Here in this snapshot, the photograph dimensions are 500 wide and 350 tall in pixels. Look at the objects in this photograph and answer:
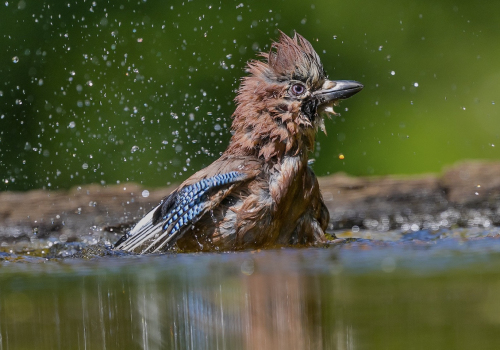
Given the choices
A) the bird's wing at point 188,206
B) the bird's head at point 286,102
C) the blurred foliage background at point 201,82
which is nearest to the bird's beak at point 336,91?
the bird's head at point 286,102

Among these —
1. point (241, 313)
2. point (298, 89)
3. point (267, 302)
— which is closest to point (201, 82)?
point (298, 89)

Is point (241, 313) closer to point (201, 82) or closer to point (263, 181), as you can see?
point (263, 181)

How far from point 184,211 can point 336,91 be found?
106 centimetres

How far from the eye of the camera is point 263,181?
4.11 m

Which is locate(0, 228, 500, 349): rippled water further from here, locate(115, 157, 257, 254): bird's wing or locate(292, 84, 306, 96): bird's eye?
locate(292, 84, 306, 96): bird's eye

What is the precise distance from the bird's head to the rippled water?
95 centimetres

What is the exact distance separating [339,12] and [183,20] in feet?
4.68

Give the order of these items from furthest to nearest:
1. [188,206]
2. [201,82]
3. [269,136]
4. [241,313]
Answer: [201,82] → [269,136] → [188,206] → [241,313]

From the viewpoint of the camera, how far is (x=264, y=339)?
6.05 ft

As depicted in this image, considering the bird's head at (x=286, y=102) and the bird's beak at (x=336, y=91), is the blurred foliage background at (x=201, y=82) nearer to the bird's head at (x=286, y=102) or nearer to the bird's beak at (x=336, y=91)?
the bird's head at (x=286, y=102)

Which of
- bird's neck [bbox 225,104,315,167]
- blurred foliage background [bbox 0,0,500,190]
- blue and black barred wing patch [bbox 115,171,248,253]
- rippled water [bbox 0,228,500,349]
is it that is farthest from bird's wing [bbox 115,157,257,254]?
blurred foliage background [bbox 0,0,500,190]

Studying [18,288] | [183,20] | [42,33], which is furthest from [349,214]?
[42,33]

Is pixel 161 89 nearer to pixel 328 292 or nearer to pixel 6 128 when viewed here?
pixel 6 128

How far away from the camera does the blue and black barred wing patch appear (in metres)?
4.07
